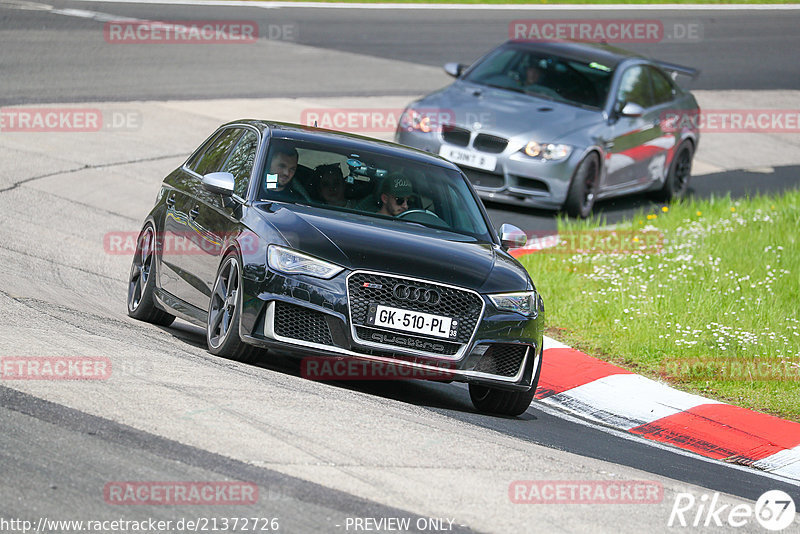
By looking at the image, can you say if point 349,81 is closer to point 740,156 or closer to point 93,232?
point 740,156

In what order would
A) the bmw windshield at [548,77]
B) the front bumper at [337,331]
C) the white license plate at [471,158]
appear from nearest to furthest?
the front bumper at [337,331], the white license plate at [471,158], the bmw windshield at [548,77]

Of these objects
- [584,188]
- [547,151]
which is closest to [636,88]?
[584,188]

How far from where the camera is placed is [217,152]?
959cm

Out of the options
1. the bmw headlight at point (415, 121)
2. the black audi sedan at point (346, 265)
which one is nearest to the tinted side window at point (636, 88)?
the bmw headlight at point (415, 121)

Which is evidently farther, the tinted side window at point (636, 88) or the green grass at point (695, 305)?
the tinted side window at point (636, 88)

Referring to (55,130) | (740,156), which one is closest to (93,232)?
(55,130)

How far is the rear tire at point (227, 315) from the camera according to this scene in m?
7.70

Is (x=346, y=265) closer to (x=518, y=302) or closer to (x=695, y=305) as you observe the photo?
(x=518, y=302)

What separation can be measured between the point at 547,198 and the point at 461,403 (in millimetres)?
6552

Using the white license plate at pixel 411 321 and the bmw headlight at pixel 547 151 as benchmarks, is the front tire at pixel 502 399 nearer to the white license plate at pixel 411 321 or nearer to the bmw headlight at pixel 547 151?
the white license plate at pixel 411 321

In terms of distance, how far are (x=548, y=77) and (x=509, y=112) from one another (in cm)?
122

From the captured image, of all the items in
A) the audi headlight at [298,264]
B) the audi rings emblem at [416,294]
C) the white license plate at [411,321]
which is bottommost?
the white license plate at [411,321]

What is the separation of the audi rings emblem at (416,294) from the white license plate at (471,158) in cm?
714

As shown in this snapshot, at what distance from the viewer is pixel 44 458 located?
5.37 m
